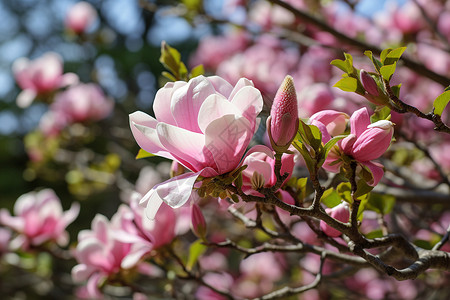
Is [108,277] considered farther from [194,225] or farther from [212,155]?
[212,155]

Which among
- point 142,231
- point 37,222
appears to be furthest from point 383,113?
point 37,222

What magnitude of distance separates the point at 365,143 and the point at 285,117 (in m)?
0.11

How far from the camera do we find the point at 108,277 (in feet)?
3.10

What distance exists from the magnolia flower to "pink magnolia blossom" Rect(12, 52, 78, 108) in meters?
1.50

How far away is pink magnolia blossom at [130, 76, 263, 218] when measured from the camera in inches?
18.0

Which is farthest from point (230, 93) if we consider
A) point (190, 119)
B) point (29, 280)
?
point (29, 280)

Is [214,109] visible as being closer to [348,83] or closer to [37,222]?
[348,83]

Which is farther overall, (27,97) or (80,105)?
(80,105)

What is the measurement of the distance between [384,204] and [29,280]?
178cm

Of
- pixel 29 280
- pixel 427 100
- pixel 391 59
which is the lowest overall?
pixel 29 280

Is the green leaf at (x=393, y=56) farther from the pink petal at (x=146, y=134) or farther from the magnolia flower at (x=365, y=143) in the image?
the pink petal at (x=146, y=134)

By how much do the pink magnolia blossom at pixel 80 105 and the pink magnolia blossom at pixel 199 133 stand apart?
64.7 inches

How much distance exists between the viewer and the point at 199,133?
0.50 m

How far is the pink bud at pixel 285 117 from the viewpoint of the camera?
1.50 feet
